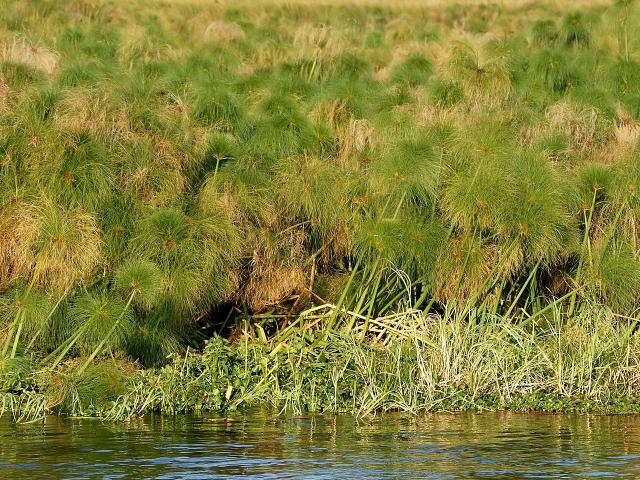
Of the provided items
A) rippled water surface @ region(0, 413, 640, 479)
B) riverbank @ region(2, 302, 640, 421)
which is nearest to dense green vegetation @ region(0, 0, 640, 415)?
riverbank @ region(2, 302, 640, 421)

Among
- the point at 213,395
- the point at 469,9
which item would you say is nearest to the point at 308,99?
the point at 213,395

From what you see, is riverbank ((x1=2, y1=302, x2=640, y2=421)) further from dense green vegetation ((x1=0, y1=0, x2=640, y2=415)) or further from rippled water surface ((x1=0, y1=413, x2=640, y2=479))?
rippled water surface ((x1=0, y1=413, x2=640, y2=479))

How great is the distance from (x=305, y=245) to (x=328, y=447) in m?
4.62

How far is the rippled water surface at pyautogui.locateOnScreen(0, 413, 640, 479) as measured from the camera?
8.52 m

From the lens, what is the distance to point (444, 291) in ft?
41.5

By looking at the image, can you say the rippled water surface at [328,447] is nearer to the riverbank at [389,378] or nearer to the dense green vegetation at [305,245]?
the riverbank at [389,378]

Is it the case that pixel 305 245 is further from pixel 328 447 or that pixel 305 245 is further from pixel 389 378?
pixel 328 447

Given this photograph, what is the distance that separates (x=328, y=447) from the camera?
947 cm

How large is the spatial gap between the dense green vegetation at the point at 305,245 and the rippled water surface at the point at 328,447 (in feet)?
1.88

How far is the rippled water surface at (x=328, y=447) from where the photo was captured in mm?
8523

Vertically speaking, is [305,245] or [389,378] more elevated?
[305,245]

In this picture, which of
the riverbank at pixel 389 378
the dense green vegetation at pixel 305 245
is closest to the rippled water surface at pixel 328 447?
the riverbank at pixel 389 378

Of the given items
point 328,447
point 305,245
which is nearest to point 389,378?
point 328,447

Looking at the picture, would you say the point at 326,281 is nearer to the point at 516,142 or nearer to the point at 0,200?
the point at 516,142
